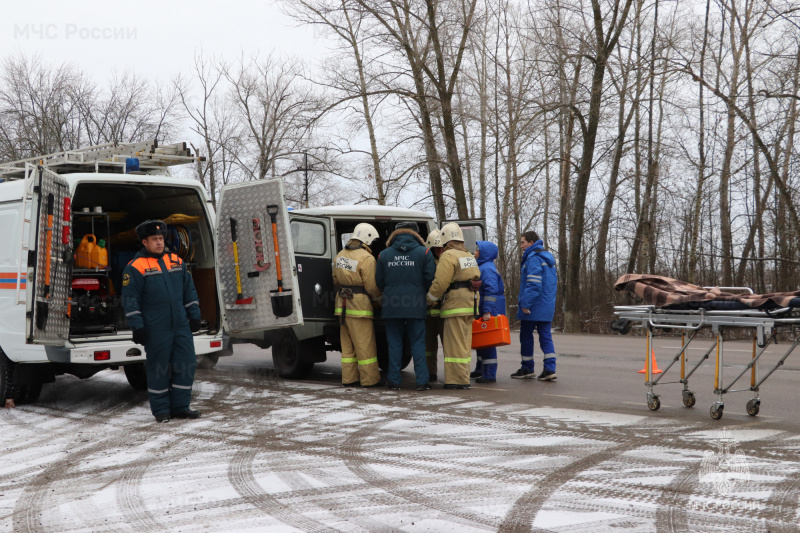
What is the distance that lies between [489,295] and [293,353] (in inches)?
111

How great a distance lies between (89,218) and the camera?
941 centimetres

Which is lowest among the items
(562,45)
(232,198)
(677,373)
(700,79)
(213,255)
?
(677,373)

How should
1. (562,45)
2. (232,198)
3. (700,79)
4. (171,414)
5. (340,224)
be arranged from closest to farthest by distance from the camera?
(171,414)
(232,198)
(340,224)
(700,79)
(562,45)

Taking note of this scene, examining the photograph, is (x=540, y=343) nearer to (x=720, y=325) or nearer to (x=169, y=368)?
(x=720, y=325)

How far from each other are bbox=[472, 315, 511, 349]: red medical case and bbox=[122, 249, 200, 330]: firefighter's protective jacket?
12.3 ft

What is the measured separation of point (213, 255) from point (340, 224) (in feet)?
6.93

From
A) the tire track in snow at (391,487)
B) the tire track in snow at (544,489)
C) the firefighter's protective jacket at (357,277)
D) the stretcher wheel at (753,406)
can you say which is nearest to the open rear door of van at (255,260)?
the firefighter's protective jacket at (357,277)

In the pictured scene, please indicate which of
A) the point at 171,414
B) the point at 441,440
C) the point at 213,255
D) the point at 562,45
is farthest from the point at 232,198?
the point at 562,45

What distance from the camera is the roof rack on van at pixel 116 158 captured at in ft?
29.0

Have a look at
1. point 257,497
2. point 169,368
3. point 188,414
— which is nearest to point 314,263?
point 169,368

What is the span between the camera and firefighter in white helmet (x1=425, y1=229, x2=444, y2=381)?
9742mm

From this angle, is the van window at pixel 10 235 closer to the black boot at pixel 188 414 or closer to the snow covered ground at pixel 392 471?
the snow covered ground at pixel 392 471

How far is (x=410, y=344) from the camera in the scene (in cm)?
955

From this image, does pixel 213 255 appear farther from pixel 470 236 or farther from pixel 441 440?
pixel 441 440
